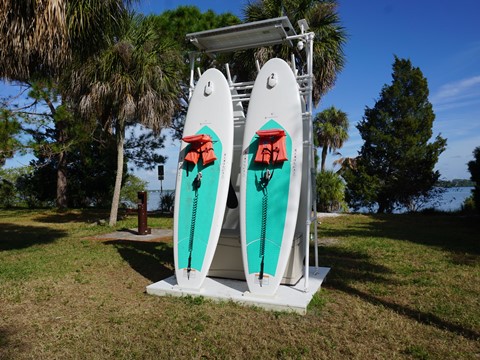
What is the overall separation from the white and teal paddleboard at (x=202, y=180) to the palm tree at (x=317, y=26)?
604 centimetres

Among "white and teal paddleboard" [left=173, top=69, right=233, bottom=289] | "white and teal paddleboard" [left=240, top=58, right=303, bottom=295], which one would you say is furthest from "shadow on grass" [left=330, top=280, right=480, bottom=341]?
"white and teal paddleboard" [left=173, top=69, right=233, bottom=289]

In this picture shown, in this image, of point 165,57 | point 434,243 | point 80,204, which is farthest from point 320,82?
point 80,204

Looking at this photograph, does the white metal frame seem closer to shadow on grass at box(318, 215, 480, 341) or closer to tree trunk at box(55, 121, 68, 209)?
shadow on grass at box(318, 215, 480, 341)

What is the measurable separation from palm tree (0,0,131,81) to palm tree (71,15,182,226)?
352 centimetres

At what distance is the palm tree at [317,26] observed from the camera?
36.9ft

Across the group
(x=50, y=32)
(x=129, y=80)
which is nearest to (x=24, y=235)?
(x=129, y=80)

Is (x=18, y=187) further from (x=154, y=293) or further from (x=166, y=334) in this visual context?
(x=166, y=334)

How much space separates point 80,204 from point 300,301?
1877 centimetres

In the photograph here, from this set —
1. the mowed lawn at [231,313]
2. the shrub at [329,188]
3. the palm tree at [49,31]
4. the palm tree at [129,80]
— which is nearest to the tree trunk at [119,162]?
the palm tree at [129,80]

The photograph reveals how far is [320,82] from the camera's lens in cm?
1216

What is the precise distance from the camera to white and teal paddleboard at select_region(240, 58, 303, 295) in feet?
15.6

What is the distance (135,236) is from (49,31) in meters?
5.85

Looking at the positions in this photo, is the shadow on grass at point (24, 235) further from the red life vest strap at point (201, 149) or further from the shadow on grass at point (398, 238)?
the shadow on grass at point (398, 238)

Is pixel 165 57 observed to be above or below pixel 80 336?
above
